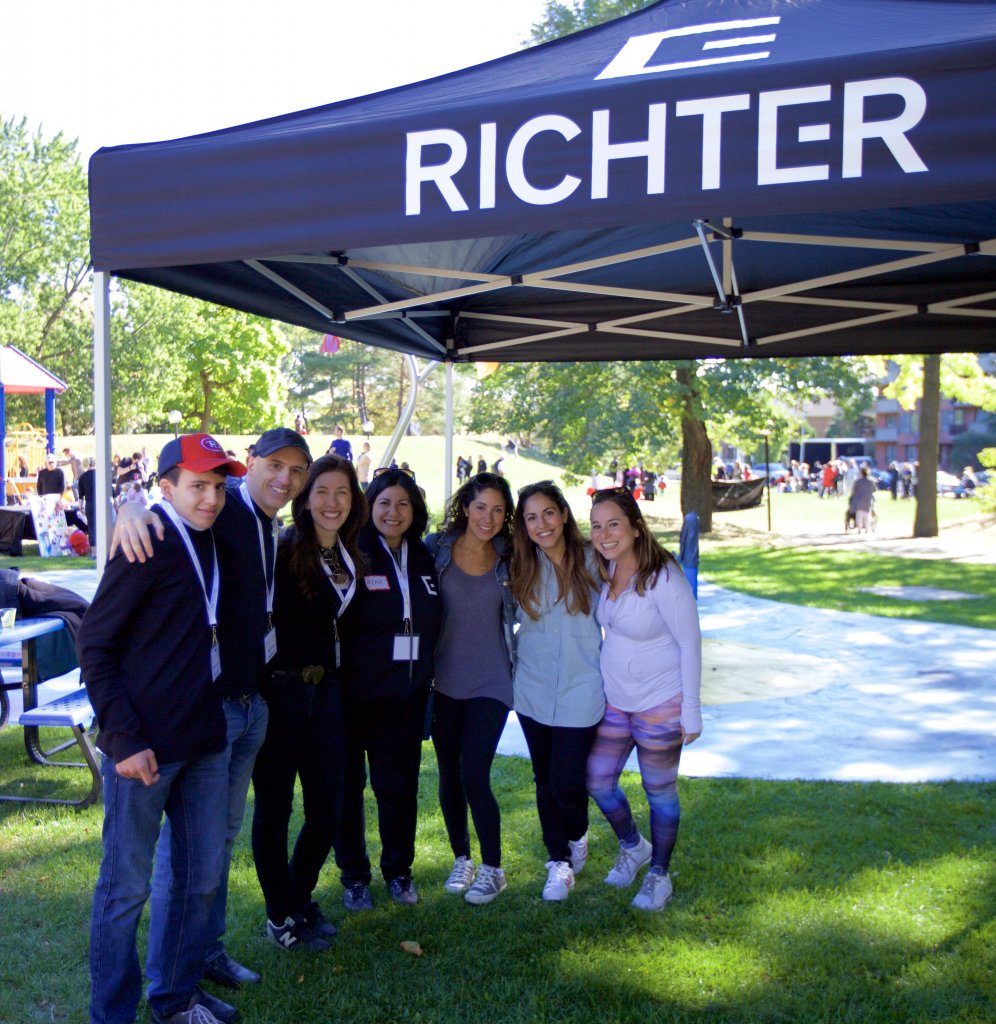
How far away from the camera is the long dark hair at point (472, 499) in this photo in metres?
3.78

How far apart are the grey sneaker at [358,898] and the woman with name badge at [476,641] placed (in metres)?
0.38

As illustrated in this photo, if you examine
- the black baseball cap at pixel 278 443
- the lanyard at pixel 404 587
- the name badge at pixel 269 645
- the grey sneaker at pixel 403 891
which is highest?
the black baseball cap at pixel 278 443

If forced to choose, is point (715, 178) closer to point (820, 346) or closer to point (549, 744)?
point (549, 744)

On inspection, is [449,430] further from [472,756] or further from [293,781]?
[293,781]

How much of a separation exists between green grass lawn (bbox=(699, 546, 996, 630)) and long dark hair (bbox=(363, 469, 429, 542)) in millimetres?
7932

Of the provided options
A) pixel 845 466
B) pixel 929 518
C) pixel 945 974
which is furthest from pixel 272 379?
pixel 945 974

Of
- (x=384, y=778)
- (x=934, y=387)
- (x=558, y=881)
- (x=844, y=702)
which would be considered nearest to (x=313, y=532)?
(x=384, y=778)

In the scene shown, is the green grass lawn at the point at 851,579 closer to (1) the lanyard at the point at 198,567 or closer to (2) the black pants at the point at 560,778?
(2) the black pants at the point at 560,778

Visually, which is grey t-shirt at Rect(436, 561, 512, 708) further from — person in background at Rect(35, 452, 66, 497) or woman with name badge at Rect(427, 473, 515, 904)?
person in background at Rect(35, 452, 66, 497)

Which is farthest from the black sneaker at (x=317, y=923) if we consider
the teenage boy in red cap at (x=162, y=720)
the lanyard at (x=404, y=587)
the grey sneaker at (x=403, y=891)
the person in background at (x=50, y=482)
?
the person in background at (x=50, y=482)

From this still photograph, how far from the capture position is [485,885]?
12.8ft

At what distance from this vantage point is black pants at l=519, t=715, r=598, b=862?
381 centimetres

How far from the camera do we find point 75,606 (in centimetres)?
567

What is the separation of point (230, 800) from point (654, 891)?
5.52 feet
